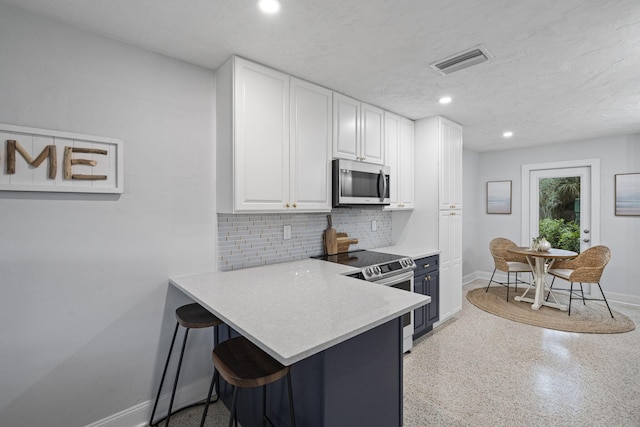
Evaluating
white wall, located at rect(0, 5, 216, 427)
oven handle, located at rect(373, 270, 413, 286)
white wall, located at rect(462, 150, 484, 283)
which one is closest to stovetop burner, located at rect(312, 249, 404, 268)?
oven handle, located at rect(373, 270, 413, 286)

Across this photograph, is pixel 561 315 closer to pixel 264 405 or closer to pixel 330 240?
pixel 330 240

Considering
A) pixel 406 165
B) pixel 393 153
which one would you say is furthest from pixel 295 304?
pixel 406 165

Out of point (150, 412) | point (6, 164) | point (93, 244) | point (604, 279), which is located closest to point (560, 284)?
point (604, 279)

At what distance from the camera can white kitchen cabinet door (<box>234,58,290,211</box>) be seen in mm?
2107

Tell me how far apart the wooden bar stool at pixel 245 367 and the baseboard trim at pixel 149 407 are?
0.90 metres

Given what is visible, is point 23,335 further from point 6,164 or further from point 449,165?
point 449,165

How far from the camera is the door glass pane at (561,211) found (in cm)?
479

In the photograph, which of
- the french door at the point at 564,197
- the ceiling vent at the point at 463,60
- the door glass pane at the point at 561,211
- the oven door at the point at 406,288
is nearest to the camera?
the ceiling vent at the point at 463,60

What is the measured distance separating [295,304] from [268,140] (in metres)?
1.27

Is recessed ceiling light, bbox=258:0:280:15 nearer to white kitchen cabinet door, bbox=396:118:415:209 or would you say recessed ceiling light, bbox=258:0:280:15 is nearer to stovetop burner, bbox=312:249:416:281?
stovetop burner, bbox=312:249:416:281

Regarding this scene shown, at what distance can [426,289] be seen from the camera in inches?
125

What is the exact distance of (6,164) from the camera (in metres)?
1.56

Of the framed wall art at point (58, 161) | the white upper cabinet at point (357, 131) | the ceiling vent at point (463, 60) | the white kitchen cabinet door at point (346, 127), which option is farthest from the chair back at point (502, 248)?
the framed wall art at point (58, 161)

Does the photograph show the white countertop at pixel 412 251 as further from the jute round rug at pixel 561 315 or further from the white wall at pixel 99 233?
the white wall at pixel 99 233
